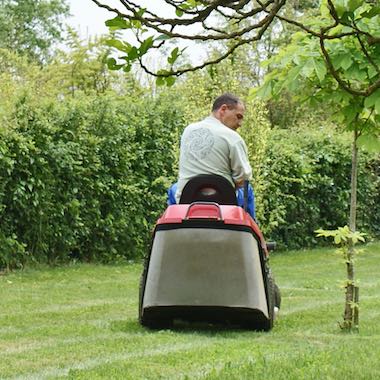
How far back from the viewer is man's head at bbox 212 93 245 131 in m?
7.53

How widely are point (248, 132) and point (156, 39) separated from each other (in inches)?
403

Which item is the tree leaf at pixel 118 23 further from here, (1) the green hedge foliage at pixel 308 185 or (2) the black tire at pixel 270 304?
(1) the green hedge foliage at pixel 308 185

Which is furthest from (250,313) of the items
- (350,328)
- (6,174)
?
(6,174)

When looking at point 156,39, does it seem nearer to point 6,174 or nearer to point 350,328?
point 350,328

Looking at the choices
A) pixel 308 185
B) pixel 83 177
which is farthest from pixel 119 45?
pixel 308 185

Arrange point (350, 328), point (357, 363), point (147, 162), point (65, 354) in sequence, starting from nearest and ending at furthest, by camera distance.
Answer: point (357, 363) < point (65, 354) < point (350, 328) < point (147, 162)

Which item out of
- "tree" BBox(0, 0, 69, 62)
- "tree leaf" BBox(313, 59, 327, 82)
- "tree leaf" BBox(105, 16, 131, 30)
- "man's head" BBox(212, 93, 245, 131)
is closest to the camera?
"tree leaf" BBox(105, 16, 131, 30)

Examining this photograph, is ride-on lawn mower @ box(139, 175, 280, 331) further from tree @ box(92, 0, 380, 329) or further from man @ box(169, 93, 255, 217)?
tree @ box(92, 0, 380, 329)

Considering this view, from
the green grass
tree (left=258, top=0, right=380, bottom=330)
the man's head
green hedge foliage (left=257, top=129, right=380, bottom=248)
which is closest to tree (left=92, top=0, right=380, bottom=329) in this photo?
tree (left=258, top=0, right=380, bottom=330)

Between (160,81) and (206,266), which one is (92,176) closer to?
(206,266)

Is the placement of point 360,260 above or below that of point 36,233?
below

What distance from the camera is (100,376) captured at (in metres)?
5.28

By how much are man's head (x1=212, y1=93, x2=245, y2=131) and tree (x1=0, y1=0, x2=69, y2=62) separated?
38.1 meters

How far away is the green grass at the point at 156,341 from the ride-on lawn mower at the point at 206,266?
219 mm
